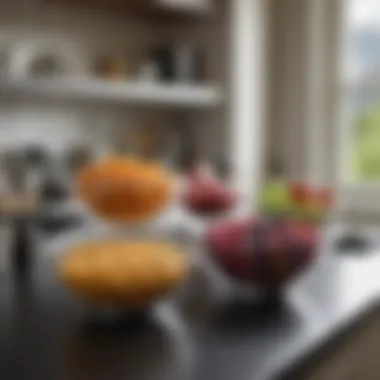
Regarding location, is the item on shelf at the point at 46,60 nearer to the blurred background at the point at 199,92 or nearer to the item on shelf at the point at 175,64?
the blurred background at the point at 199,92

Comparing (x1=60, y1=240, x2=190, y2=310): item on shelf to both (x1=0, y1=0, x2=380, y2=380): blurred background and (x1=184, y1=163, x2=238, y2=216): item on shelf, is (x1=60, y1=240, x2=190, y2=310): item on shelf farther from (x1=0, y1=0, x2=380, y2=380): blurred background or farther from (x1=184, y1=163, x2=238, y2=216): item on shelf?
(x1=0, y1=0, x2=380, y2=380): blurred background

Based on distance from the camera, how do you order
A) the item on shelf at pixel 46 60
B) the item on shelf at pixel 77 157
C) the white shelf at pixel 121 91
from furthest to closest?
the item on shelf at pixel 77 157 → the item on shelf at pixel 46 60 → the white shelf at pixel 121 91

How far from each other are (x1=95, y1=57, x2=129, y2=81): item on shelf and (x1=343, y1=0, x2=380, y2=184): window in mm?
1084

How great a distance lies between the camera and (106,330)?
75 cm

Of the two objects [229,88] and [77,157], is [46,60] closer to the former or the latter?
[77,157]

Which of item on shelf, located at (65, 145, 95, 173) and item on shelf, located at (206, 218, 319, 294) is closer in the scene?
item on shelf, located at (206, 218, 319, 294)

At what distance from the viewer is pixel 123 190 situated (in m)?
1.27

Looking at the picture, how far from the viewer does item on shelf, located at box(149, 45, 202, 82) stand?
3.37m

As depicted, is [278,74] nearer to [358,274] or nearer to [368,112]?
[368,112]

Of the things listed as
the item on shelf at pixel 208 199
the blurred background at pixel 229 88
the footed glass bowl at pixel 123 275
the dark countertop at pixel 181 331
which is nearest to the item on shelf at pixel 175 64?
the blurred background at pixel 229 88

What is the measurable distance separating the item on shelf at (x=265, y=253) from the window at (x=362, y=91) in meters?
2.55

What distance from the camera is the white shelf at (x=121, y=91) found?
109 inches

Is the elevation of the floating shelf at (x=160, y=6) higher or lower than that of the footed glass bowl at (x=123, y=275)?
higher

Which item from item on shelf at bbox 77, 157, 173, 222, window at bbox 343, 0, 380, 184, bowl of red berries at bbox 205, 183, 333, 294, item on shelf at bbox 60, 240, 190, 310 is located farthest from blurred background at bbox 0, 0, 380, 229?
item on shelf at bbox 60, 240, 190, 310
